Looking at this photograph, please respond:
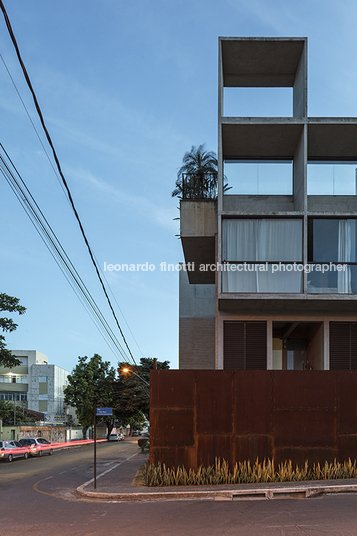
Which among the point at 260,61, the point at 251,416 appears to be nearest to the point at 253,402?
the point at 251,416

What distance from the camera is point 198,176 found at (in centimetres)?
2241

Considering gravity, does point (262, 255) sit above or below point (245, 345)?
above

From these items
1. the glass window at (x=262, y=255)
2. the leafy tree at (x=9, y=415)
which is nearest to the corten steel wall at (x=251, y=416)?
the glass window at (x=262, y=255)

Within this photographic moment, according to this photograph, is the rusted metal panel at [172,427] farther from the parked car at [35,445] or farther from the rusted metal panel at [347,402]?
the parked car at [35,445]

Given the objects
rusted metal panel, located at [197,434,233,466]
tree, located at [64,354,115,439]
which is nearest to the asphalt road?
rusted metal panel, located at [197,434,233,466]

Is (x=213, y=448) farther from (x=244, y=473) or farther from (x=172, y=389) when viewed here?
(x=172, y=389)

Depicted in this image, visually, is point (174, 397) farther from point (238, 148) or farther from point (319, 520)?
point (238, 148)

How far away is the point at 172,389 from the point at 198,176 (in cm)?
989

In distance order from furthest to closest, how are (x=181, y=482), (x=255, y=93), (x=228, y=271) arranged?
1. (x=255, y=93)
2. (x=228, y=271)
3. (x=181, y=482)

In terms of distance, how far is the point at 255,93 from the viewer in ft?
76.0

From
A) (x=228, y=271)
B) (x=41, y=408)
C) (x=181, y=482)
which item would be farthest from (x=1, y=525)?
(x=41, y=408)

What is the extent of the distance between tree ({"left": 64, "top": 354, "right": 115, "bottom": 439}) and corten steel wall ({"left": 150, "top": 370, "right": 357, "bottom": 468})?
53.5 meters

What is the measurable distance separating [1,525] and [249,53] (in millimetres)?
18381

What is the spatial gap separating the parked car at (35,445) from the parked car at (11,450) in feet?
1.74
